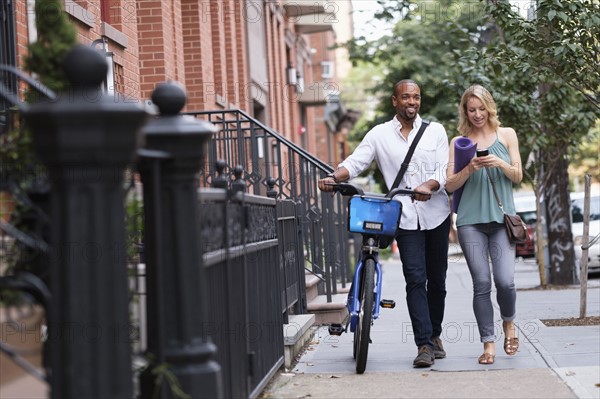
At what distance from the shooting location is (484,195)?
288 inches

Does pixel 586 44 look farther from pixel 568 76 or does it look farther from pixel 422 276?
pixel 422 276

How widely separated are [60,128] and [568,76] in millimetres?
7550

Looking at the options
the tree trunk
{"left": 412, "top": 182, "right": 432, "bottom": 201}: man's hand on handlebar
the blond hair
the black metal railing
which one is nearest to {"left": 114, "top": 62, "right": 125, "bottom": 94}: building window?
the black metal railing

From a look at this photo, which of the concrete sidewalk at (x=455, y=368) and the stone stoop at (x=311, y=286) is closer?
the concrete sidewalk at (x=455, y=368)

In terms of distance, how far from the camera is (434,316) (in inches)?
305

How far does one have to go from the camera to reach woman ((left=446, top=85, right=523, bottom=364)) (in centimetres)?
727

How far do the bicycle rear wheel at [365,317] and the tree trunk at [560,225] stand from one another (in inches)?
423

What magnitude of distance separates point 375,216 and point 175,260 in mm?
3228

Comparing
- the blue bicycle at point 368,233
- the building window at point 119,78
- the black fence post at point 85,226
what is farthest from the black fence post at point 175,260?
the building window at point 119,78

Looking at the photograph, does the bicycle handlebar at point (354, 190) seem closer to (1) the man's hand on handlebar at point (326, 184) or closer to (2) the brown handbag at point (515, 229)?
(1) the man's hand on handlebar at point (326, 184)

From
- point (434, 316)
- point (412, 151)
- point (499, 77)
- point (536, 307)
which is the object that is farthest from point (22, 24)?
point (499, 77)

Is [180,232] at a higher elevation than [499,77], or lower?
lower

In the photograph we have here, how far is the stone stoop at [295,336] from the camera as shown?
24.6ft

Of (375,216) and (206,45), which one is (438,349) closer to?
(375,216)
